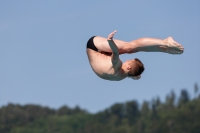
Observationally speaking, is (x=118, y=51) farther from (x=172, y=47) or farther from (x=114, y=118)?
(x=114, y=118)

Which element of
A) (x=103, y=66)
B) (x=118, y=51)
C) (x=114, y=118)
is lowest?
(x=103, y=66)

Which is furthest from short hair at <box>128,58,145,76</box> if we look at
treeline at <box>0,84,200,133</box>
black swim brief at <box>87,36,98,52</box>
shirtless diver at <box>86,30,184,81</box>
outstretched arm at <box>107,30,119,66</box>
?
treeline at <box>0,84,200,133</box>

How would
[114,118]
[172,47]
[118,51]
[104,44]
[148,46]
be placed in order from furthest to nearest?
[114,118]
[104,44]
[118,51]
[148,46]
[172,47]

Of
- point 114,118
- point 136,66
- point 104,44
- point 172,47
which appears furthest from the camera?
point 114,118

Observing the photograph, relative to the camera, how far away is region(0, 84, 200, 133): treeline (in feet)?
484

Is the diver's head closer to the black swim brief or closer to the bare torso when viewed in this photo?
the bare torso

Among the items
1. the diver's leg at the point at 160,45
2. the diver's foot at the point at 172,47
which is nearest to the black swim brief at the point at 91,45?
the diver's leg at the point at 160,45

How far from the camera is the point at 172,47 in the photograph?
63.1 ft

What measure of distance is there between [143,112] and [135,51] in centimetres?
15138

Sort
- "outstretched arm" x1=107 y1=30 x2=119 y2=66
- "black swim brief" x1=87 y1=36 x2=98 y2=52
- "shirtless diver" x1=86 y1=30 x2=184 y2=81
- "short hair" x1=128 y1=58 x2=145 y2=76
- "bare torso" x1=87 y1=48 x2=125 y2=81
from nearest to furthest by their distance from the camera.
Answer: "outstretched arm" x1=107 y1=30 x2=119 y2=66
"shirtless diver" x1=86 y1=30 x2=184 y2=81
"short hair" x1=128 y1=58 x2=145 y2=76
"bare torso" x1=87 y1=48 x2=125 y2=81
"black swim brief" x1=87 y1=36 x2=98 y2=52

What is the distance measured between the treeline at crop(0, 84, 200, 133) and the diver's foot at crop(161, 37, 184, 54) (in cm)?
12380

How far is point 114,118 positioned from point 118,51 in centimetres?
14518

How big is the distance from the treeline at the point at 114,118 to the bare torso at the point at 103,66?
122792mm

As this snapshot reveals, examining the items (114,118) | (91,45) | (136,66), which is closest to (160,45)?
(136,66)
